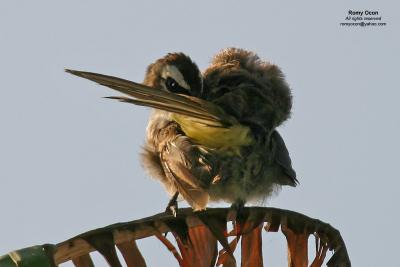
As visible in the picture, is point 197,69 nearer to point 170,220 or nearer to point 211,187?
point 211,187

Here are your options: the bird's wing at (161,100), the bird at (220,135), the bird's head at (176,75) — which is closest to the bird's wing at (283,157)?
the bird at (220,135)

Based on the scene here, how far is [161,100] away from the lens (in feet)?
9.64

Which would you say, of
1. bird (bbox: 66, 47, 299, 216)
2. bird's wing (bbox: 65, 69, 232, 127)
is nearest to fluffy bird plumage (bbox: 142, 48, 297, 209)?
bird (bbox: 66, 47, 299, 216)

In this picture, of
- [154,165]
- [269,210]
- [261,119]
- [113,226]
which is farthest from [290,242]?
[154,165]

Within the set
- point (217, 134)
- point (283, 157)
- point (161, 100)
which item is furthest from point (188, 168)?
point (161, 100)

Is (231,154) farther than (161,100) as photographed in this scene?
Yes

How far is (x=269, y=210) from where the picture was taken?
297 cm

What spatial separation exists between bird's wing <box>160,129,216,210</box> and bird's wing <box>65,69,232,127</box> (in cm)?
21

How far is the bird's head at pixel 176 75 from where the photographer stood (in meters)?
4.50

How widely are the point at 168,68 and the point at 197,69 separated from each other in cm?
23

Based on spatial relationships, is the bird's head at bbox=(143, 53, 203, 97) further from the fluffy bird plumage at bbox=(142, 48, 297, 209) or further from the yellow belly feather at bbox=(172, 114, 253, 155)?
the yellow belly feather at bbox=(172, 114, 253, 155)

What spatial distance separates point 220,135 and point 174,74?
79 centimetres

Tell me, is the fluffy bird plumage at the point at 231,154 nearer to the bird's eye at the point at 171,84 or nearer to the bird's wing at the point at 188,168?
the bird's wing at the point at 188,168

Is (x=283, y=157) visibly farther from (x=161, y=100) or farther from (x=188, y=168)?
(x=161, y=100)
